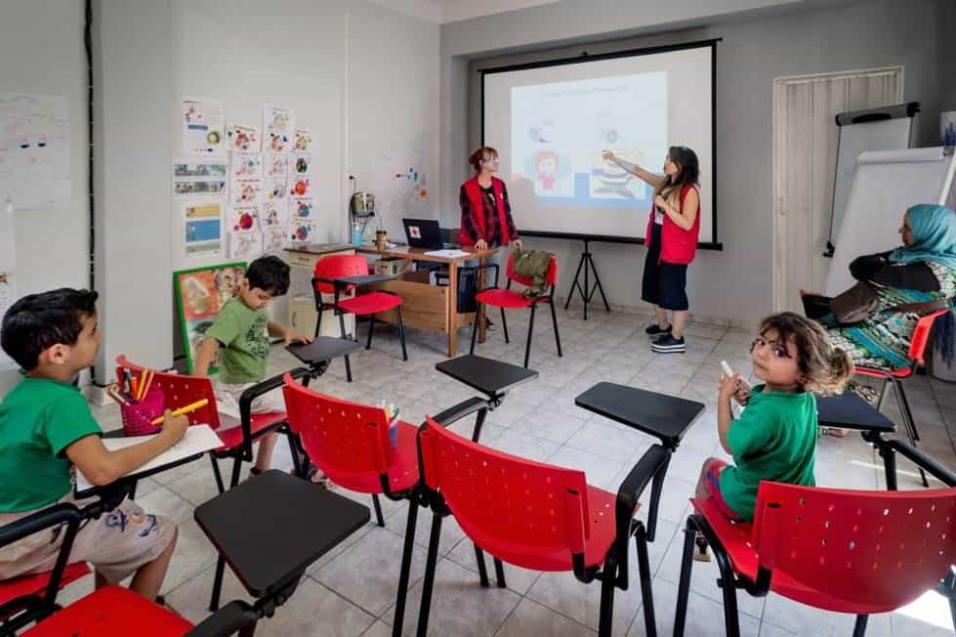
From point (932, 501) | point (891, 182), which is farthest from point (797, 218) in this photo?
point (932, 501)

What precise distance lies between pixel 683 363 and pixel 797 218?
177 centimetres

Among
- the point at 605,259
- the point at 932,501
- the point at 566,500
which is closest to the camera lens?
the point at 932,501

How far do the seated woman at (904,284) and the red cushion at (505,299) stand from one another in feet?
6.36

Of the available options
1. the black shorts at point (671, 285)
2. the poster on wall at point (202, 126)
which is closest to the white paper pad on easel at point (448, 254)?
the black shorts at point (671, 285)

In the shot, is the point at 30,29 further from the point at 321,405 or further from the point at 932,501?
the point at 932,501

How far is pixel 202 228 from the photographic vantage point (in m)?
4.26

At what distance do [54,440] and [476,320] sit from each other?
12.0ft

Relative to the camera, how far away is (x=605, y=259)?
19.9ft

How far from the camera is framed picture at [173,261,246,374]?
13.5ft

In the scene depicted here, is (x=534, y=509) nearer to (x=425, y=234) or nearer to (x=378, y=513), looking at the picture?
(x=378, y=513)

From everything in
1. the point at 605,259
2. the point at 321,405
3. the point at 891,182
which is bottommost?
the point at 321,405

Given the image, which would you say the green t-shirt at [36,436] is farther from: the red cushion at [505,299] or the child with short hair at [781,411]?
the red cushion at [505,299]

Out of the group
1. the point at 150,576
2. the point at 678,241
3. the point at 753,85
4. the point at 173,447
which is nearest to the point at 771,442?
the point at 173,447

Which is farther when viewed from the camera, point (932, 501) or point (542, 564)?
point (542, 564)
